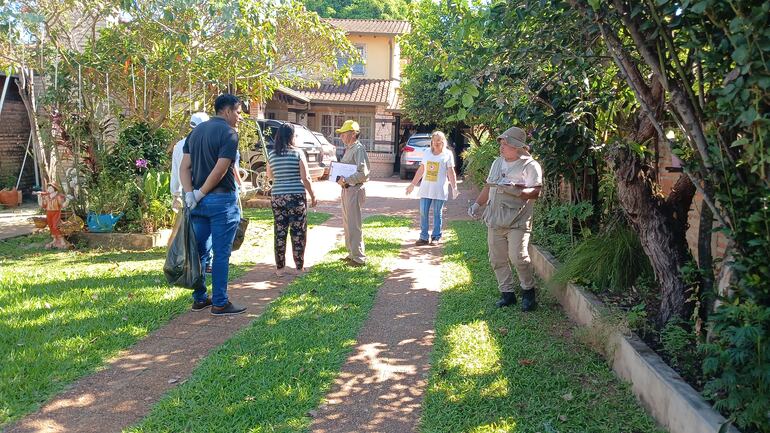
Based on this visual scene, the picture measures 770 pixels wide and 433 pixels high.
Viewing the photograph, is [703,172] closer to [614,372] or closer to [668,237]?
[668,237]

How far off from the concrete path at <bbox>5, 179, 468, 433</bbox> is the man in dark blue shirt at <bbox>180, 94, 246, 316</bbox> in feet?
1.52

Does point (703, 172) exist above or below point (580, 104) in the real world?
below

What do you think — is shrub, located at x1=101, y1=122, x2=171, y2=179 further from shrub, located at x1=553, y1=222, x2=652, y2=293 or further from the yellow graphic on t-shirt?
shrub, located at x1=553, y1=222, x2=652, y2=293

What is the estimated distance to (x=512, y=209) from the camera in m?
5.61

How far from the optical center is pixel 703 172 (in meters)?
3.44

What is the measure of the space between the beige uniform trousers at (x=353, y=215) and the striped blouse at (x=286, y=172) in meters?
0.85

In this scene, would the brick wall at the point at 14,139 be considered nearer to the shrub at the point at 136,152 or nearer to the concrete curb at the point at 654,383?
the shrub at the point at 136,152

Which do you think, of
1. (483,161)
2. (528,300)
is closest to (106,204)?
(528,300)

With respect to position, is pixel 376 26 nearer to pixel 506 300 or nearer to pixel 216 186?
pixel 506 300

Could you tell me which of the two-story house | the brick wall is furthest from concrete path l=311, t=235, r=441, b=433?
the two-story house

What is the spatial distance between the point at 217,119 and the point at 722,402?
13.8ft

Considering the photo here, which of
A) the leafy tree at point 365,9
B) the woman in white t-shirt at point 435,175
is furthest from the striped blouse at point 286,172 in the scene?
the leafy tree at point 365,9

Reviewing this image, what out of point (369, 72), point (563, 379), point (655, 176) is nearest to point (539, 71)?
point (655, 176)

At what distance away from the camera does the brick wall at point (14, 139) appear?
1273 cm
